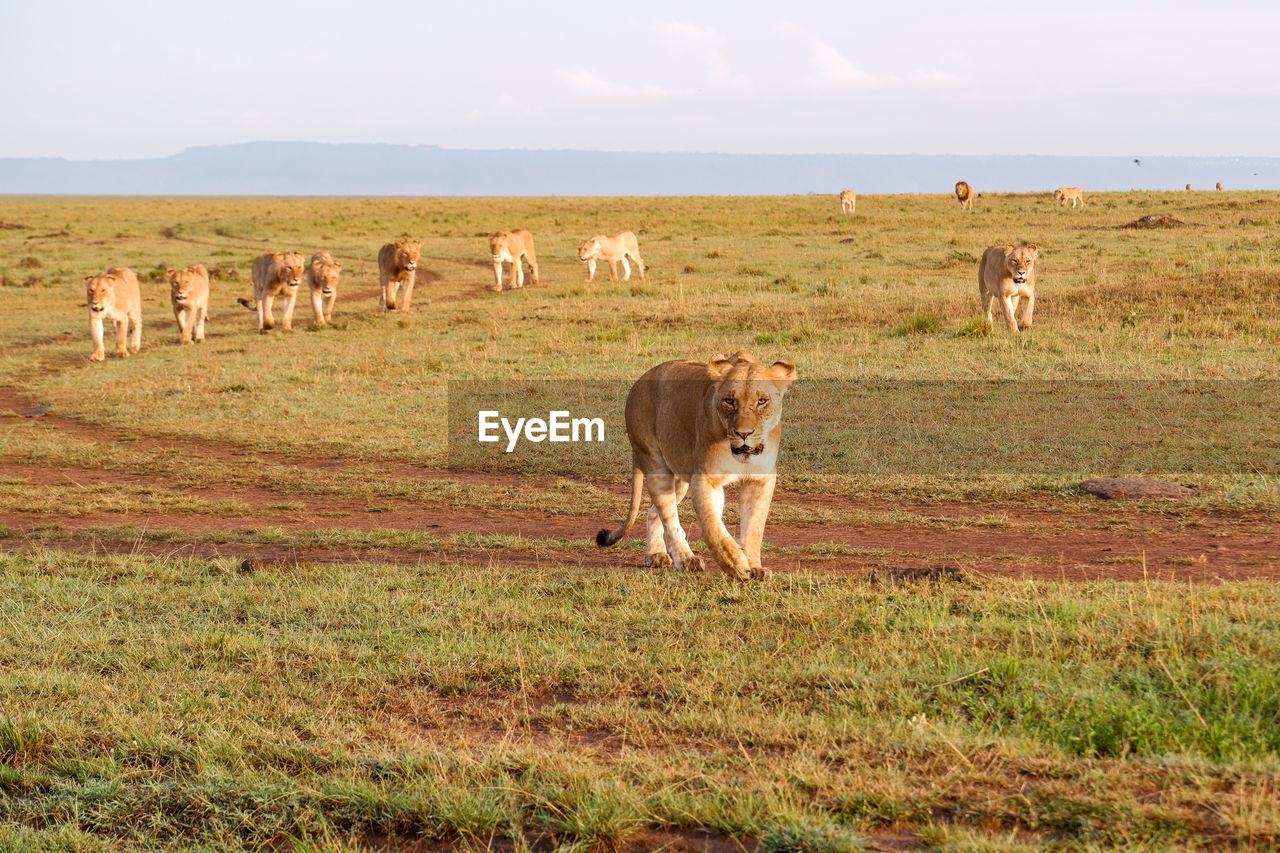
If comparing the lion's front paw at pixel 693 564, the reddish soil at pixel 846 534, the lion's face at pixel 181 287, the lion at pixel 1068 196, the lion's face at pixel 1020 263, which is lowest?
the reddish soil at pixel 846 534

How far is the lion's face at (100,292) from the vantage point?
754 inches

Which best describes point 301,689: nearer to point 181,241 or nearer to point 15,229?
point 181,241

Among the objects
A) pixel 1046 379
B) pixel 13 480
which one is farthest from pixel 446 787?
pixel 1046 379

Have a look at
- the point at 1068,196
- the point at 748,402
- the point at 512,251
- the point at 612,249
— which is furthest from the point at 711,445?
the point at 1068,196

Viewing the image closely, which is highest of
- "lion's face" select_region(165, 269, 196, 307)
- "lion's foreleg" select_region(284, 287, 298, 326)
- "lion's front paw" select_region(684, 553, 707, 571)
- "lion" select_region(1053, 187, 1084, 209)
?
"lion" select_region(1053, 187, 1084, 209)

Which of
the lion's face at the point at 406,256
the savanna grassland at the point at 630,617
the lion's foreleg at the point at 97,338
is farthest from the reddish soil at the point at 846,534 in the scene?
the lion's face at the point at 406,256

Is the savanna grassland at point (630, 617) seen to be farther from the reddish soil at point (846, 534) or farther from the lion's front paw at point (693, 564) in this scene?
the lion's front paw at point (693, 564)

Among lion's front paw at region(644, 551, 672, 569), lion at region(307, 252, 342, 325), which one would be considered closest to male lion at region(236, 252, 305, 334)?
lion at region(307, 252, 342, 325)

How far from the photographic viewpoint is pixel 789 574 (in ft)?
23.5

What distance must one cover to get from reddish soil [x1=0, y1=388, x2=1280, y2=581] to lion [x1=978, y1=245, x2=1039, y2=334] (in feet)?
26.8

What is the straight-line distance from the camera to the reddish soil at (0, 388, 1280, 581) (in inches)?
313

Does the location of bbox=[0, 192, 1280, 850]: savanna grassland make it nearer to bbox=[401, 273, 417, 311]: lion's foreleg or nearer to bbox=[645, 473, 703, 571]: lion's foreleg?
bbox=[645, 473, 703, 571]: lion's foreleg

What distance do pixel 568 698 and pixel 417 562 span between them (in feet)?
10.8

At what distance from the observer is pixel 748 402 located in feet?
21.7
